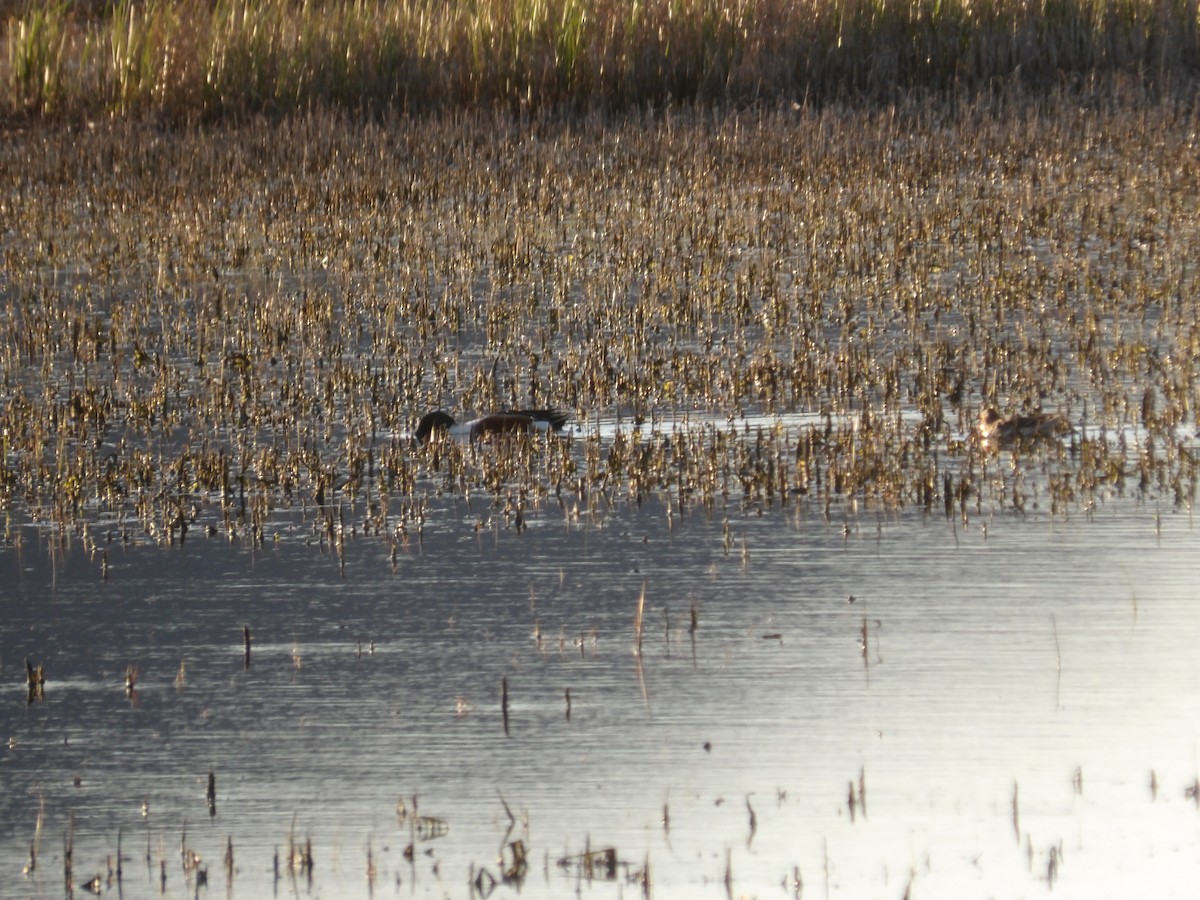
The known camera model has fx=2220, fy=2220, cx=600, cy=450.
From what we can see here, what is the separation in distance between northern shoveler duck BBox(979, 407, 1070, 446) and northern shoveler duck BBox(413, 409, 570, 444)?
1.53 metres

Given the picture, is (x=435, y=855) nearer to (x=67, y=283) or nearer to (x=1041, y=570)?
(x=1041, y=570)

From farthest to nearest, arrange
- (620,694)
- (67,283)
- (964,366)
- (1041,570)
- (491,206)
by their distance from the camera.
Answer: (491,206), (67,283), (964,366), (1041,570), (620,694)

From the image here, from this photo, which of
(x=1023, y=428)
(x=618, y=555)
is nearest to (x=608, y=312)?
(x=1023, y=428)

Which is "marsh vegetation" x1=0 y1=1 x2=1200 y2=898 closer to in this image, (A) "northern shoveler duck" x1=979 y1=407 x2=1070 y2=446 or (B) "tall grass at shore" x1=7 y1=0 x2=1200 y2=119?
(A) "northern shoveler duck" x1=979 y1=407 x2=1070 y2=446

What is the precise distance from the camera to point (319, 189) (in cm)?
1541

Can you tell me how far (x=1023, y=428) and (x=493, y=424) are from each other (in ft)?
6.11

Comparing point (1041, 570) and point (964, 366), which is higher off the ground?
point (964, 366)

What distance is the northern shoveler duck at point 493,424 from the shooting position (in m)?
7.90

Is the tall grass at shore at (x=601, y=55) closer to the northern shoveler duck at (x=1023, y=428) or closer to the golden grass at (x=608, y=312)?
the golden grass at (x=608, y=312)

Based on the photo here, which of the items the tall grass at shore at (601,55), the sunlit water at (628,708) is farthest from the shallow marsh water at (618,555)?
the tall grass at shore at (601,55)

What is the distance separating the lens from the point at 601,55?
19516mm

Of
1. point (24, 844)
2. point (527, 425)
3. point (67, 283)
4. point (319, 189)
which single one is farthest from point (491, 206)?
point (24, 844)

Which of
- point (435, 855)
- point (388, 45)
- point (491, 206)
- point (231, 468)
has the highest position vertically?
point (388, 45)

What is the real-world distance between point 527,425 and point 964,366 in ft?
6.27
